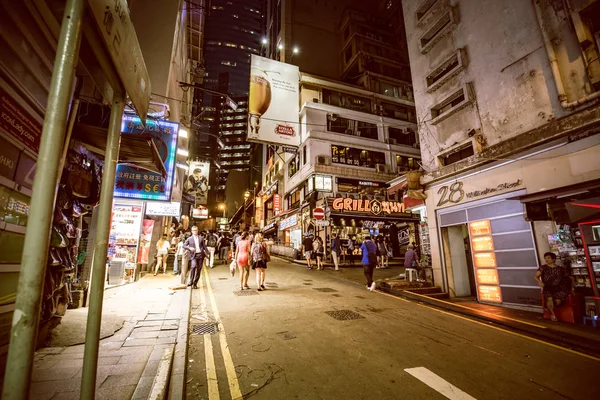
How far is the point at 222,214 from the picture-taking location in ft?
250

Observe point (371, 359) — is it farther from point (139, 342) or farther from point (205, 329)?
point (139, 342)

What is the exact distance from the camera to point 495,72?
9984mm

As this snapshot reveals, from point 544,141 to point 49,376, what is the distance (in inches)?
476

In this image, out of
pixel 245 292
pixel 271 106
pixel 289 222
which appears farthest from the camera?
pixel 289 222

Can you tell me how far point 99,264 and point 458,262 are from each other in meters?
12.4

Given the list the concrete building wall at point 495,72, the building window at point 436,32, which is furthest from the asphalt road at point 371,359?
the building window at point 436,32

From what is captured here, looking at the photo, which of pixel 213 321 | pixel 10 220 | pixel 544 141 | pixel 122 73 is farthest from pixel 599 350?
pixel 10 220

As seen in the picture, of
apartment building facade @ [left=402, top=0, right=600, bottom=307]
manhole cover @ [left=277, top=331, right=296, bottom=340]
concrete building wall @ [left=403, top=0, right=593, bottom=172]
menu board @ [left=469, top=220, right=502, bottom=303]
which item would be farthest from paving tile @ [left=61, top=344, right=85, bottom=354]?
concrete building wall @ [left=403, top=0, right=593, bottom=172]

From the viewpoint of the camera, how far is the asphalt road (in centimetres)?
340

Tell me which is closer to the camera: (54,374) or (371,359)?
(54,374)

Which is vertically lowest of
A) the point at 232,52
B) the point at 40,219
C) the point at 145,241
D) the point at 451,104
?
the point at 40,219

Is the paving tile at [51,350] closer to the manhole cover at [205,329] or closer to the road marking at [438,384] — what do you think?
the manhole cover at [205,329]

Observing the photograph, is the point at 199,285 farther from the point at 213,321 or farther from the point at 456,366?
the point at 456,366

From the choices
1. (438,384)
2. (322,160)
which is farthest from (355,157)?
(438,384)
